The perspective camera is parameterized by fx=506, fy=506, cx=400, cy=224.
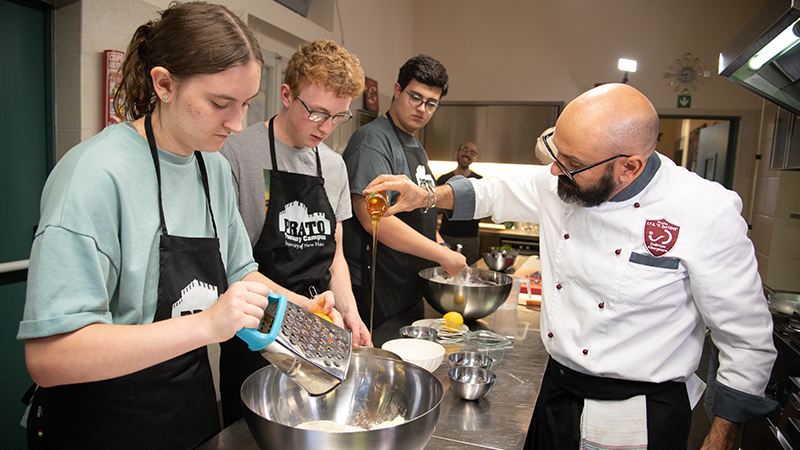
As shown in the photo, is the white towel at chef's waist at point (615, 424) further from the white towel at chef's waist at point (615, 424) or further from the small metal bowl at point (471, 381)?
the small metal bowl at point (471, 381)

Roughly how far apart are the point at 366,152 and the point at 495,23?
482 centimetres

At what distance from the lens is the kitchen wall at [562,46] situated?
4441 mm

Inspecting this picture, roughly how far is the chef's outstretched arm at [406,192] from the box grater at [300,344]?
747mm

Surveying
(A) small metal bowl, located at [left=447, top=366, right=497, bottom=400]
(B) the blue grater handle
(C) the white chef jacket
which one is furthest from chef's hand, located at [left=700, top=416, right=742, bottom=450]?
(B) the blue grater handle

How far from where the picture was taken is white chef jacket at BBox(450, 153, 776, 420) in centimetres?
129

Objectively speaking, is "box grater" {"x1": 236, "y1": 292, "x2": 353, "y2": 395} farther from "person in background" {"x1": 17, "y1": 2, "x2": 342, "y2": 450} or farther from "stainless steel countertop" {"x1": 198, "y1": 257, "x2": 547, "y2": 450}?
"stainless steel countertop" {"x1": 198, "y1": 257, "x2": 547, "y2": 450}

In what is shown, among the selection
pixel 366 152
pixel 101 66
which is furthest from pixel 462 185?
pixel 101 66

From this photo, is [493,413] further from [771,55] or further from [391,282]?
[771,55]

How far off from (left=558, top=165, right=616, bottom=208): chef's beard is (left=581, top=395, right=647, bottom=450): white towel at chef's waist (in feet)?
1.81

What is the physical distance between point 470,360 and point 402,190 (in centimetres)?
61

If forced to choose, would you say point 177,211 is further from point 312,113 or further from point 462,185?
point 462,185

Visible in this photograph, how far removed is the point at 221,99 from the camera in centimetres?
106

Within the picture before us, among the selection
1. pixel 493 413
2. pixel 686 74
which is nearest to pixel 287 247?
pixel 493 413

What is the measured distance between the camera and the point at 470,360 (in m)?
1.52
